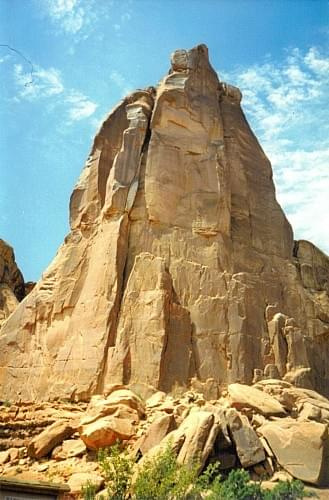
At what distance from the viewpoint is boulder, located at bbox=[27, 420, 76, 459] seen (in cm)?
2042

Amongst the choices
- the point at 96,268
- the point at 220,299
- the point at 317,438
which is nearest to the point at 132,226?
the point at 96,268

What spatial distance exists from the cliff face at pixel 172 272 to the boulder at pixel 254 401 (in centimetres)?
215

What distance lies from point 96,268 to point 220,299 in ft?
16.3

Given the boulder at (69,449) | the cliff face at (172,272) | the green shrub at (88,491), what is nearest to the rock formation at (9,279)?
the cliff face at (172,272)

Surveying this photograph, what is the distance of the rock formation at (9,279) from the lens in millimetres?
42094

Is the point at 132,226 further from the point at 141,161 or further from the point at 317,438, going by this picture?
the point at 317,438

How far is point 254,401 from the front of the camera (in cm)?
2117

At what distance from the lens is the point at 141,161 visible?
93.2 feet

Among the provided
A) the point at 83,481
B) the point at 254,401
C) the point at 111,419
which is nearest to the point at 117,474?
the point at 83,481

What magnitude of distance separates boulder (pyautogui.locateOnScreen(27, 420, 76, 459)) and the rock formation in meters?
21.3

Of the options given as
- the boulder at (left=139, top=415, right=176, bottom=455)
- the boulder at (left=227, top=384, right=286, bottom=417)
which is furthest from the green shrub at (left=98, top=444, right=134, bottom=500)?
the boulder at (left=227, top=384, right=286, bottom=417)

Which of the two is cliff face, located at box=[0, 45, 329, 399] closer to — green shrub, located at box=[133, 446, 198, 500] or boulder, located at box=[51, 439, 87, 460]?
boulder, located at box=[51, 439, 87, 460]

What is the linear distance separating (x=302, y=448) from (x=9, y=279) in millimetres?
29978

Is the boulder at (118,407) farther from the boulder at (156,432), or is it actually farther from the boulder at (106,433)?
the boulder at (156,432)
